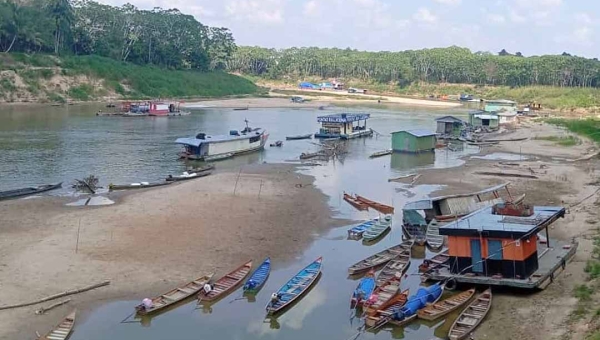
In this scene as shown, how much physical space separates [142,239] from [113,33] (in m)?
122

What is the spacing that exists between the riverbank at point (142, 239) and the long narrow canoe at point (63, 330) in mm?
530

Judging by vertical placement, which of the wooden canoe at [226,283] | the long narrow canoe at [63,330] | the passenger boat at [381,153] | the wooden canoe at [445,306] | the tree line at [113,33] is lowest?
the long narrow canoe at [63,330]

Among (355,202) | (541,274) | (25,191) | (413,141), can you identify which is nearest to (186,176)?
(25,191)

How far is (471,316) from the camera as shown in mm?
23953

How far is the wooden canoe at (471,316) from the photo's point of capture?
22.6 metres

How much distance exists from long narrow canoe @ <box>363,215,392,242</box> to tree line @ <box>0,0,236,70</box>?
103556 millimetres

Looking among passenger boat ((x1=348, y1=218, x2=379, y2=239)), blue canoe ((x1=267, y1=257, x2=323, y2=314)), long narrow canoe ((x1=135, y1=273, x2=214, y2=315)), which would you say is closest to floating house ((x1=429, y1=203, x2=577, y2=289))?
blue canoe ((x1=267, y1=257, x2=323, y2=314))

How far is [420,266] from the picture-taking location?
29578mm

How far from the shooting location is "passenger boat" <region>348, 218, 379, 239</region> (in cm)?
3628

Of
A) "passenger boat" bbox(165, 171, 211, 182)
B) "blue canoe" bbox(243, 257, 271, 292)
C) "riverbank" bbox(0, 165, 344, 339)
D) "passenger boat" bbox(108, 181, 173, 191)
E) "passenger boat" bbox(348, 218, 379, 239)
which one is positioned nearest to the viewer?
"riverbank" bbox(0, 165, 344, 339)

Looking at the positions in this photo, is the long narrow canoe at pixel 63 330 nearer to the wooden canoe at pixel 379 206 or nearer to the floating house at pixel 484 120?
the wooden canoe at pixel 379 206

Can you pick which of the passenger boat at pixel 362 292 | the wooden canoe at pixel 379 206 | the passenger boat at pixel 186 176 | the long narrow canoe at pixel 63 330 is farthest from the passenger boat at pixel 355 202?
the long narrow canoe at pixel 63 330

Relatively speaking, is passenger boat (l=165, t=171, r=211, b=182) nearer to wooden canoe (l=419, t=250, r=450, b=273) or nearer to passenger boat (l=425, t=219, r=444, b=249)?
passenger boat (l=425, t=219, r=444, b=249)

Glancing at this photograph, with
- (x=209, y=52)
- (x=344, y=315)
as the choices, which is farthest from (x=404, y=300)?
(x=209, y=52)
